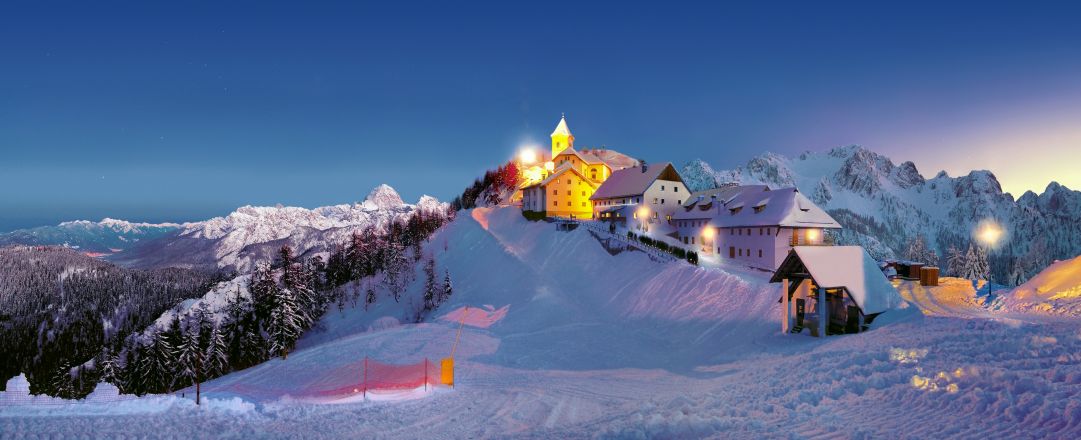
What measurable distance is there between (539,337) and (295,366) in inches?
660

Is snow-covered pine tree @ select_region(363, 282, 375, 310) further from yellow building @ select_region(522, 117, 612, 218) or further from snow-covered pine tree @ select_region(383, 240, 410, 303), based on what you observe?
yellow building @ select_region(522, 117, 612, 218)

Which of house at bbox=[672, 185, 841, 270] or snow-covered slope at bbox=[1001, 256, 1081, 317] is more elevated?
house at bbox=[672, 185, 841, 270]

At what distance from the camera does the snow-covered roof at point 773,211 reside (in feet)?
166

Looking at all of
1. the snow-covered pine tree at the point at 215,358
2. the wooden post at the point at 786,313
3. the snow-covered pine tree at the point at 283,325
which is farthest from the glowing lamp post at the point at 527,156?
the wooden post at the point at 786,313

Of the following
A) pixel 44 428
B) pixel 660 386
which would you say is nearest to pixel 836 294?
pixel 660 386

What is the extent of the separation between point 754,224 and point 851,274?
27.1m

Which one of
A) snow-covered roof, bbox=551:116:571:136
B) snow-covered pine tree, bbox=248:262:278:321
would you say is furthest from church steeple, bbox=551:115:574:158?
snow-covered pine tree, bbox=248:262:278:321

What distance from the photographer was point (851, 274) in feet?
87.3

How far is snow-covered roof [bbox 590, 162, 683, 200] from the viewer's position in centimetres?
7419

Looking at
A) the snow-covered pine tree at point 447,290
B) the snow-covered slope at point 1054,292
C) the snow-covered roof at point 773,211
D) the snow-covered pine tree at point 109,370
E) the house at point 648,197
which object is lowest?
the snow-covered pine tree at point 109,370

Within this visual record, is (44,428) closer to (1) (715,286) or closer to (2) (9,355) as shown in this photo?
(1) (715,286)

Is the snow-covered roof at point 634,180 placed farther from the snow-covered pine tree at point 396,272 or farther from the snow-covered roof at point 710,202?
the snow-covered pine tree at point 396,272

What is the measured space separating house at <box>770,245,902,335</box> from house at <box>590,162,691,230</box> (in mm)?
40555

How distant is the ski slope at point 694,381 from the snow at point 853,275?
3.88 feet
